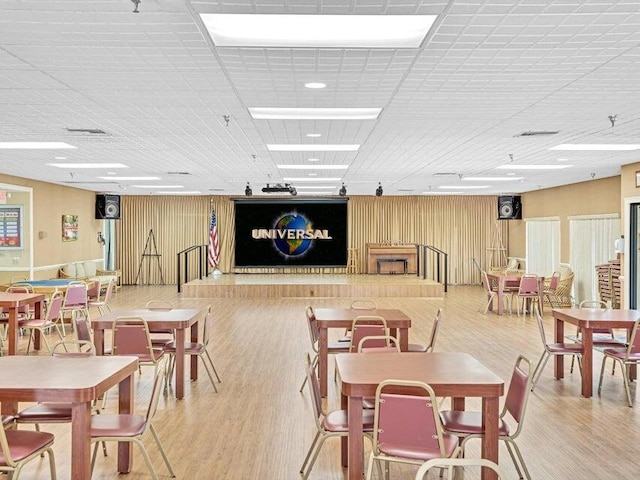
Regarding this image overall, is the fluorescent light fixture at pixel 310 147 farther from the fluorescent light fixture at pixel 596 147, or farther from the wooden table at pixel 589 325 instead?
Answer: the wooden table at pixel 589 325

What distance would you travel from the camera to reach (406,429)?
362 centimetres

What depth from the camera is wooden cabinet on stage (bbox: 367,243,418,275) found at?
840 inches

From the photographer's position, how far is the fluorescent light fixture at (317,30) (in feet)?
12.9

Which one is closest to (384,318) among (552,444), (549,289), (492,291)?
(552,444)

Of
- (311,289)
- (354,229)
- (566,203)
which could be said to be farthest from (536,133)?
(354,229)

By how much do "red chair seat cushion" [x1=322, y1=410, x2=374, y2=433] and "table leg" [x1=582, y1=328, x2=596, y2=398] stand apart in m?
3.45

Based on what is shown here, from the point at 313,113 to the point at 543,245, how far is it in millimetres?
13938

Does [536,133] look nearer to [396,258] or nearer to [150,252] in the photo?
[396,258]

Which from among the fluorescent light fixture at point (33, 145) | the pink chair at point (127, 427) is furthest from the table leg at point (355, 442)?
the fluorescent light fixture at point (33, 145)

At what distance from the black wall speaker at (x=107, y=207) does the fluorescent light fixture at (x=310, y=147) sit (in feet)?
38.5

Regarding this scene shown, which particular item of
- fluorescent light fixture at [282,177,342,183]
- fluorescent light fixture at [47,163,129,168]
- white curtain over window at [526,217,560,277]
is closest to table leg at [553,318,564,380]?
fluorescent light fixture at [282,177,342,183]

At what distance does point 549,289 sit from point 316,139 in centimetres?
853

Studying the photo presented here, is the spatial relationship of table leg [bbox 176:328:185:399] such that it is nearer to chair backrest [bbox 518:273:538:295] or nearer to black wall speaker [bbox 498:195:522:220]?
chair backrest [bbox 518:273:538:295]

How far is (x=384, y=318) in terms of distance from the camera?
656cm
